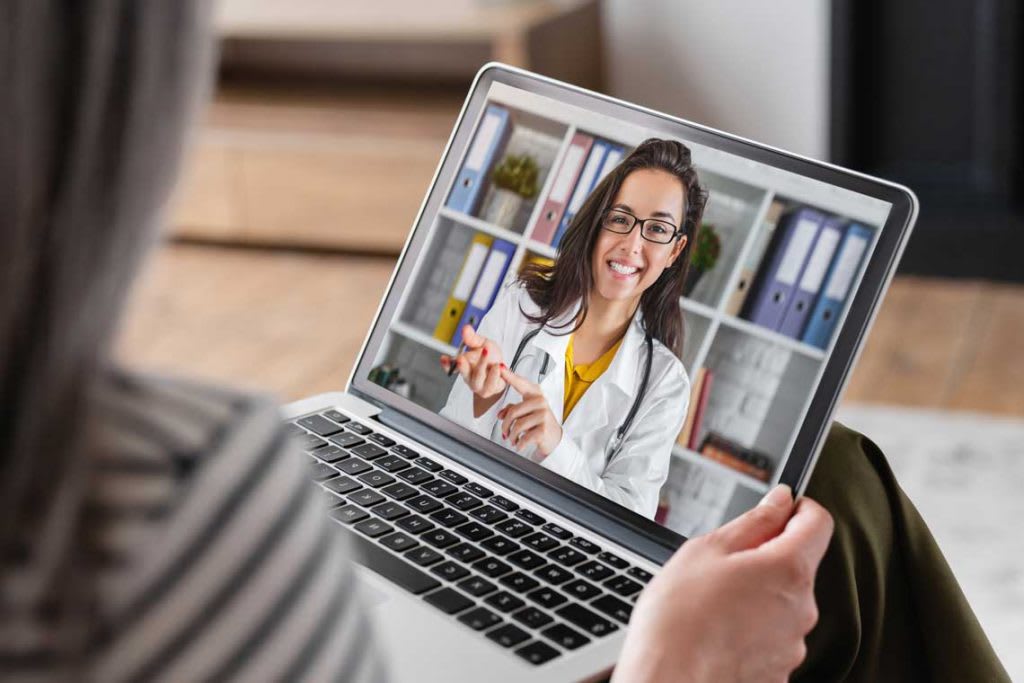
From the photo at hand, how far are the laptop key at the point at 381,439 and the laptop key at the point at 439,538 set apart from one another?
0.11 m

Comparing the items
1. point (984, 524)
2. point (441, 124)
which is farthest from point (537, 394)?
point (441, 124)

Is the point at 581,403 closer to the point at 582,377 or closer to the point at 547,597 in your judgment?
the point at 582,377

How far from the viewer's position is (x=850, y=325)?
664 millimetres

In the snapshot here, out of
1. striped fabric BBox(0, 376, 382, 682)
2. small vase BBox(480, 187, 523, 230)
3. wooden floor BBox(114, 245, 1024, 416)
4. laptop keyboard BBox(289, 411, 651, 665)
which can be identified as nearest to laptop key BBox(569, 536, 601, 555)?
laptop keyboard BBox(289, 411, 651, 665)

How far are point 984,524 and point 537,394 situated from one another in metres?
1.24

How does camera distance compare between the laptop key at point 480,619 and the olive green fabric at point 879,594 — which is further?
the olive green fabric at point 879,594

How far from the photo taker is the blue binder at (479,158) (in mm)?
820

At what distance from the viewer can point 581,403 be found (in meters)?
0.75

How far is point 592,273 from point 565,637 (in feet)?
0.76

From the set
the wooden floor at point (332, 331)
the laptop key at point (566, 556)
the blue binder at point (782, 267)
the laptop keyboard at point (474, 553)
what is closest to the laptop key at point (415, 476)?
the laptop keyboard at point (474, 553)

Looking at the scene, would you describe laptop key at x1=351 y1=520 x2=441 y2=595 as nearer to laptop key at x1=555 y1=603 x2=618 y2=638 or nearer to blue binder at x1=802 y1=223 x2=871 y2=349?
laptop key at x1=555 y1=603 x2=618 y2=638

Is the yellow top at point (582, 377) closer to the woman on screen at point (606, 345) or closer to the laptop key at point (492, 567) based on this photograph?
the woman on screen at point (606, 345)

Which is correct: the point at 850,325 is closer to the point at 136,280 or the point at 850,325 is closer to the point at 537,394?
the point at 537,394

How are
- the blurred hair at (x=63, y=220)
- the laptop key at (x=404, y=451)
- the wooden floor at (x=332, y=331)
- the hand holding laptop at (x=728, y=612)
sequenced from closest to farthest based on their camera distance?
the blurred hair at (x=63, y=220) → the hand holding laptop at (x=728, y=612) → the laptop key at (x=404, y=451) → the wooden floor at (x=332, y=331)
